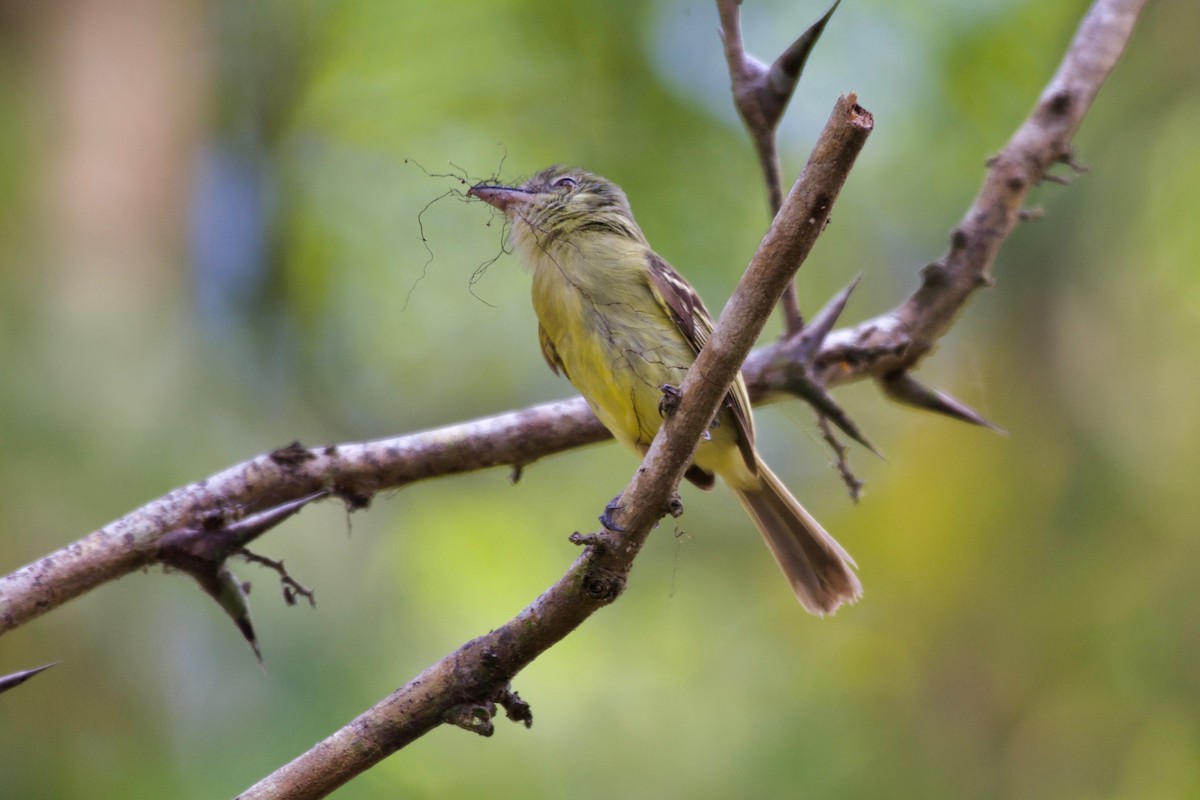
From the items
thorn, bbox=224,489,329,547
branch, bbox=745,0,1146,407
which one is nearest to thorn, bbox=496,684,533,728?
thorn, bbox=224,489,329,547

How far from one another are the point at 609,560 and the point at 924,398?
1883 millimetres

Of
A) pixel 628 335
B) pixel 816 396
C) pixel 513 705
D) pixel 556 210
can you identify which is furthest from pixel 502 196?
pixel 513 705

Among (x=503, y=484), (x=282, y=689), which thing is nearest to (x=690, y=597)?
(x=503, y=484)

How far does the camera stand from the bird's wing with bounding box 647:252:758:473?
3.56 m

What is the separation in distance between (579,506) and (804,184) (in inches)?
194

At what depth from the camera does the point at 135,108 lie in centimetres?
704

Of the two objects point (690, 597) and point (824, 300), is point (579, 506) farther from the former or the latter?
point (824, 300)

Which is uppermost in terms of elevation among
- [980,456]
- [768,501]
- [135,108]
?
[135,108]

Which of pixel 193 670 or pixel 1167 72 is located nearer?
pixel 193 670

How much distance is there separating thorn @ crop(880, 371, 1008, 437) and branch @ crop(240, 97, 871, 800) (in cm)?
163

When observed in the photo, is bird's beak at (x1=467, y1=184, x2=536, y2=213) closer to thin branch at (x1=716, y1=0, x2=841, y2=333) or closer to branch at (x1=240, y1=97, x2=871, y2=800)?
thin branch at (x1=716, y1=0, x2=841, y2=333)

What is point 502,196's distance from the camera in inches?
155

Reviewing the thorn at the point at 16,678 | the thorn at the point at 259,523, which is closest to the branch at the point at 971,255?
the thorn at the point at 259,523

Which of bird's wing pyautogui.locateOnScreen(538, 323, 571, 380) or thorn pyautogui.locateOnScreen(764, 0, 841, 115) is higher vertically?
bird's wing pyautogui.locateOnScreen(538, 323, 571, 380)
